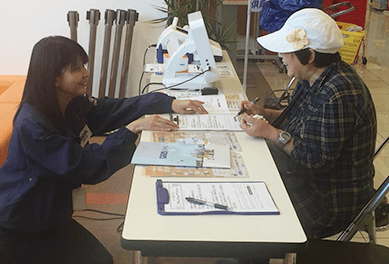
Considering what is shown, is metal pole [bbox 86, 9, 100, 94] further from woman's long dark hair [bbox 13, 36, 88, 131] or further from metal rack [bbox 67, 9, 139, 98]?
woman's long dark hair [bbox 13, 36, 88, 131]

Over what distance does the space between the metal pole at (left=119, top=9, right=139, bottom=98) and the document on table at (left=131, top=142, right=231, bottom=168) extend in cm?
219

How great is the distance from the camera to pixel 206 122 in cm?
188

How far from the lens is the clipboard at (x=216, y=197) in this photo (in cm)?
122

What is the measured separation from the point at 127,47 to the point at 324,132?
2.44 m

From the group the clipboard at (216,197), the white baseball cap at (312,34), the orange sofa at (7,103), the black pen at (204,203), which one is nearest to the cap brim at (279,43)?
the white baseball cap at (312,34)

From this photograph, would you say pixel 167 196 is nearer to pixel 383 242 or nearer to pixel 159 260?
pixel 159 260

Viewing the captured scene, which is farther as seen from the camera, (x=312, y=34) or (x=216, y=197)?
(x=312, y=34)

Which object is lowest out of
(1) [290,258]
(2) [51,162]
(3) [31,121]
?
(1) [290,258]

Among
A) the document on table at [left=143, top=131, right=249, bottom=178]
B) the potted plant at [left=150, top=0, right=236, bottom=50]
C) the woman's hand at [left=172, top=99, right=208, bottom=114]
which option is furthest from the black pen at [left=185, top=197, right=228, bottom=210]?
the potted plant at [left=150, top=0, right=236, bottom=50]

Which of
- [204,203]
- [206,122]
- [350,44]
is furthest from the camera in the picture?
[350,44]

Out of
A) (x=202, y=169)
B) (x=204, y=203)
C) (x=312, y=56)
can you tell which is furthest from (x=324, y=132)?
(x=204, y=203)

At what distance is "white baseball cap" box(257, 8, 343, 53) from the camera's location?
1636 millimetres

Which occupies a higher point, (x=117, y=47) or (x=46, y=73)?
(x=46, y=73)

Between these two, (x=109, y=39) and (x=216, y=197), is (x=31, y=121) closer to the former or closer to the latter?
(x=216, y=197)
